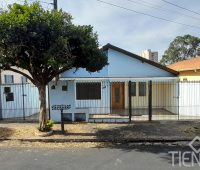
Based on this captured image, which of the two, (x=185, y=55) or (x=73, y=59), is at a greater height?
(x=185, y=55)

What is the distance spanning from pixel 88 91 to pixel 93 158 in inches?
436

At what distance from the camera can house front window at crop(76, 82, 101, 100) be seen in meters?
18.3

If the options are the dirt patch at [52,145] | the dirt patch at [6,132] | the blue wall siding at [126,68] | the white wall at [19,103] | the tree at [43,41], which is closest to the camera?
the tree at [43,41]

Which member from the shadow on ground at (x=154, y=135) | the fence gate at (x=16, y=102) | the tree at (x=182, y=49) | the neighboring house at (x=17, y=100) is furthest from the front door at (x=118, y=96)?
the tree at (x=182, y=49)

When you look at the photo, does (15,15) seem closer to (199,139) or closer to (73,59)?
(73,59)

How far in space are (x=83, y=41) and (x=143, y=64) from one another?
10.1 metres

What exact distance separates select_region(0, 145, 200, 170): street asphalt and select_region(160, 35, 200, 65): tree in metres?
48.3

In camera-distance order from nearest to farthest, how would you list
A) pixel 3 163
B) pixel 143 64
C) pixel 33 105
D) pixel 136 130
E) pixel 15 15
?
1. pixel 3 163
2. pixel 15 15
3. pixel 136 130
4. pixel 33 105
5. pixel 143 64

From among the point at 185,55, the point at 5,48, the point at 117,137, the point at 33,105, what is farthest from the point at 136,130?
the point at 185,55

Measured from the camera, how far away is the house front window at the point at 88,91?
59.9 feet

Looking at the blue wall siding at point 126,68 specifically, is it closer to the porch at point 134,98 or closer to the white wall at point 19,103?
the porch at point 134,98

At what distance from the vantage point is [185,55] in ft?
179

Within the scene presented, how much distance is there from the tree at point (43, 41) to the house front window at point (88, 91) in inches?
315

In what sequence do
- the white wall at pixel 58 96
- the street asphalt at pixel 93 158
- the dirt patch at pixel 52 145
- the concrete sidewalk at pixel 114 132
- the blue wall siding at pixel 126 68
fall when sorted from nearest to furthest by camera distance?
1. the street asphalt at pixel 93 158
2. the dirt patch at pixel 52 145
3. the concrete sidewalk at pixel 114 132
4. the white wall at pixel 58 96
5. the blue wall siding at pixel 126 68
